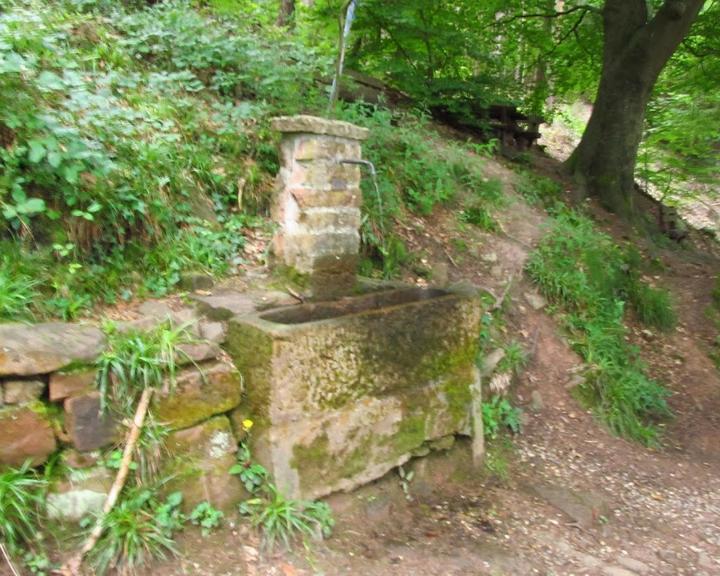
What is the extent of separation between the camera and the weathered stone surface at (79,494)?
2.47m

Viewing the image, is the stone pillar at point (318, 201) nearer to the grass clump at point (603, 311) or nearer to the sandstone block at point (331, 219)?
the sandstone block at point (331, 219)

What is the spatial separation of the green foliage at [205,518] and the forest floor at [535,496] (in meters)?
0.05

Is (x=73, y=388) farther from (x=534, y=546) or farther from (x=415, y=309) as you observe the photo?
(x=534, y=546)

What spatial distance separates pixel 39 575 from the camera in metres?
2.29

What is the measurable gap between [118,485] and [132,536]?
226 millimetres

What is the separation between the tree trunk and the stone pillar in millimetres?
5316

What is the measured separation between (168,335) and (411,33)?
21.8ft

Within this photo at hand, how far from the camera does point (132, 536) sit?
8.15ft

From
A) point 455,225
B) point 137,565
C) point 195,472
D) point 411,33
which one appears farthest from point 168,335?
point 411,33

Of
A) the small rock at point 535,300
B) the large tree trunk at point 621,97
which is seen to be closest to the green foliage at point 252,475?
the small rock at point 535,300

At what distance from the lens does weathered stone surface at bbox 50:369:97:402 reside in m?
2.51

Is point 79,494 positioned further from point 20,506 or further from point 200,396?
point 200,396

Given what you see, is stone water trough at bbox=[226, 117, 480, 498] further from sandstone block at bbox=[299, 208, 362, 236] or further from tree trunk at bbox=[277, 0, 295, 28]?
tree trunk at bbox=[277, 0, 295, 28]

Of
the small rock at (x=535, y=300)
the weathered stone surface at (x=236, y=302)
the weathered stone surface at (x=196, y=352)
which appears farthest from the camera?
the small rock at (x=535, y=300)
